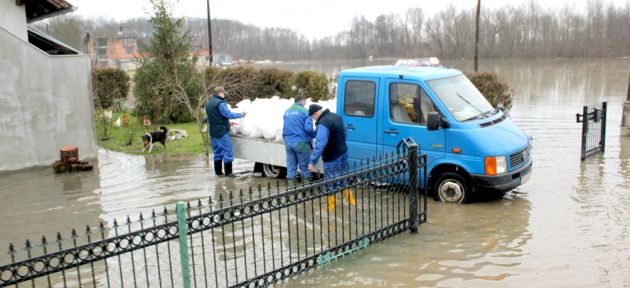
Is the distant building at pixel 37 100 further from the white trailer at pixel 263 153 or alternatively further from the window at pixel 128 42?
the window at pixel 128 42

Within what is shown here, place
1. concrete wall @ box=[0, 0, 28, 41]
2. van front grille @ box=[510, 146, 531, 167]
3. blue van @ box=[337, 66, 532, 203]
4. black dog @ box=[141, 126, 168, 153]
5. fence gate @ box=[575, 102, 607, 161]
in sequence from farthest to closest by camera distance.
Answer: black dog @ box=[141, 126, 168, 153]
concrete wall @ box=[0, 0, 28, 41]
fence gate @ box=[575, 102, 607, 161]
van front grille @ box=[510, 146, 531, 167]
blue van @ box=[337, 66, 532, 203]

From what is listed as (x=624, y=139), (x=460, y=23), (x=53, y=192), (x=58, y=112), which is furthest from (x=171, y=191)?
(x=460, y=23)

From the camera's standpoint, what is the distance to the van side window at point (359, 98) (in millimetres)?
9296

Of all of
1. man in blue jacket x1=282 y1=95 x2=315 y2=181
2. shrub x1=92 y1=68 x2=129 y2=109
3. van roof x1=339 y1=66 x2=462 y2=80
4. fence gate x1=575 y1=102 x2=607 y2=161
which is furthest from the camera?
shrub x1=92 y1=68 x2=129 y2=109

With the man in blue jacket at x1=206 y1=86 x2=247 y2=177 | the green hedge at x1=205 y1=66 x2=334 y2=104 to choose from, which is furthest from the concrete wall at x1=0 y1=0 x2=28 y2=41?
the green hedge at x1=205 y1=66 x2=334 y2=104

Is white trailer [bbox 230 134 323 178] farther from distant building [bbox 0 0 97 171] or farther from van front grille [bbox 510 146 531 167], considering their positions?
distant building [bbox 0 0 97 171]

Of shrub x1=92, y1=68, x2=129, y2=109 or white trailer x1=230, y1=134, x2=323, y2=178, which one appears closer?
white trailer x1=230, y1=134, x2=323, y2=178

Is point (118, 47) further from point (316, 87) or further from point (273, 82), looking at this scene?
point (316, 87)

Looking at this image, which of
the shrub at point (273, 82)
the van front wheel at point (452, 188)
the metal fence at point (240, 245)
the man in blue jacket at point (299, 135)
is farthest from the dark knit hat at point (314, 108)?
the shrub at point (273, 82)

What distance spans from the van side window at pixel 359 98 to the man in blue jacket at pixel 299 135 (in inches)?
26.9

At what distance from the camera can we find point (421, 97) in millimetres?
8891

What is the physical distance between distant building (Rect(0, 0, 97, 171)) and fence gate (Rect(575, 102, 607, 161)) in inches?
423

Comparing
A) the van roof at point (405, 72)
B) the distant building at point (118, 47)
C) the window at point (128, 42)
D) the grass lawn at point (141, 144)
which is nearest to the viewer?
the van roof at point (405, 72)

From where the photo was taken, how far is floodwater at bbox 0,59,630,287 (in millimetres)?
6133
